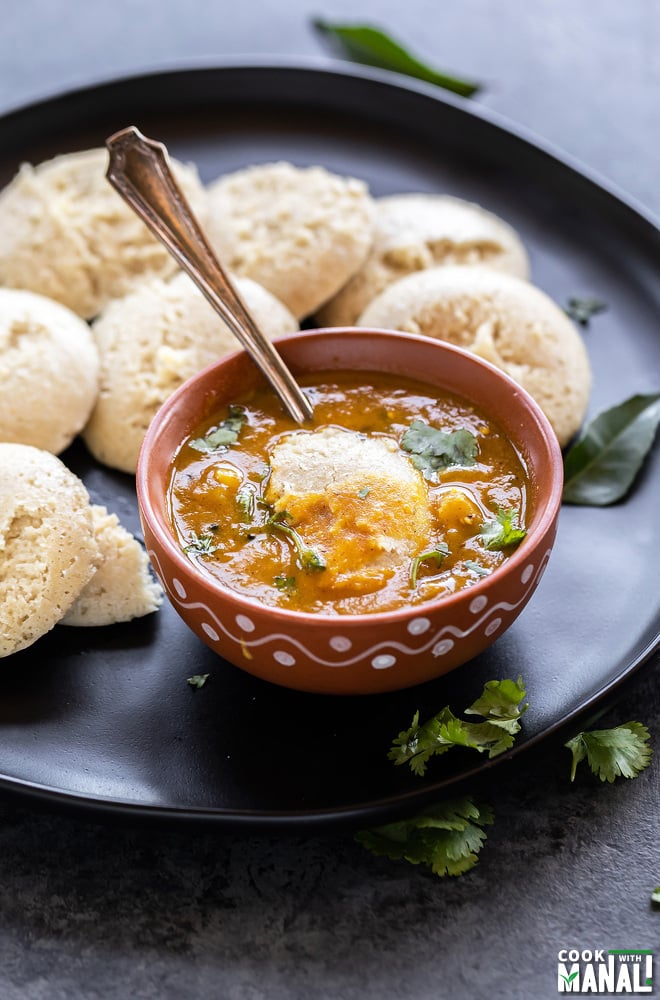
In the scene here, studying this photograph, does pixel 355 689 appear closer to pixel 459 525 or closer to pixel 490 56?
pixel 459 525

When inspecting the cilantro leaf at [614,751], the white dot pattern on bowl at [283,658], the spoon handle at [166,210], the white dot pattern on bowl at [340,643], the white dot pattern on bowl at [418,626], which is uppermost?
the spoon handle at [166,210]

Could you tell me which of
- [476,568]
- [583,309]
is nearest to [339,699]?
[476,568]

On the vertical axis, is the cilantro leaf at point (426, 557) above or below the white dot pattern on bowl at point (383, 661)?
above

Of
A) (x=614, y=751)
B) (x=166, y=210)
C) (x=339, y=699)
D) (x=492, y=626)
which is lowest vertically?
(x=339, y=699)

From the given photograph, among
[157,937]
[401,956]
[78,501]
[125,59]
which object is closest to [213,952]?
[157,937]

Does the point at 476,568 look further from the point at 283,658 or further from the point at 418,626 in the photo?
the point at 283,658

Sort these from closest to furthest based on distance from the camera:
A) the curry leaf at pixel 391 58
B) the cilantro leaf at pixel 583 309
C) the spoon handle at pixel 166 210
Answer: the spoon handle at pixel 166 210
the cilantro leaf at pixel 583 309
the curry leaf at pixel 391 58

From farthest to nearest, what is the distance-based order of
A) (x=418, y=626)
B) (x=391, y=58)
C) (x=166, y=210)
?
(x=391, y=58) < (x=166, y=210) < (x=418, y=626)

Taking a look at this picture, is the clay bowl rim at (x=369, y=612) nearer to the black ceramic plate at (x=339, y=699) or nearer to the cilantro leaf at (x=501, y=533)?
the cilantro leaf at (x=501, y=533)

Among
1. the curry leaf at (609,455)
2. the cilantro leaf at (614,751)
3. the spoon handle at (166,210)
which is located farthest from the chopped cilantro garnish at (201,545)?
the curry leaf at (609,455)
